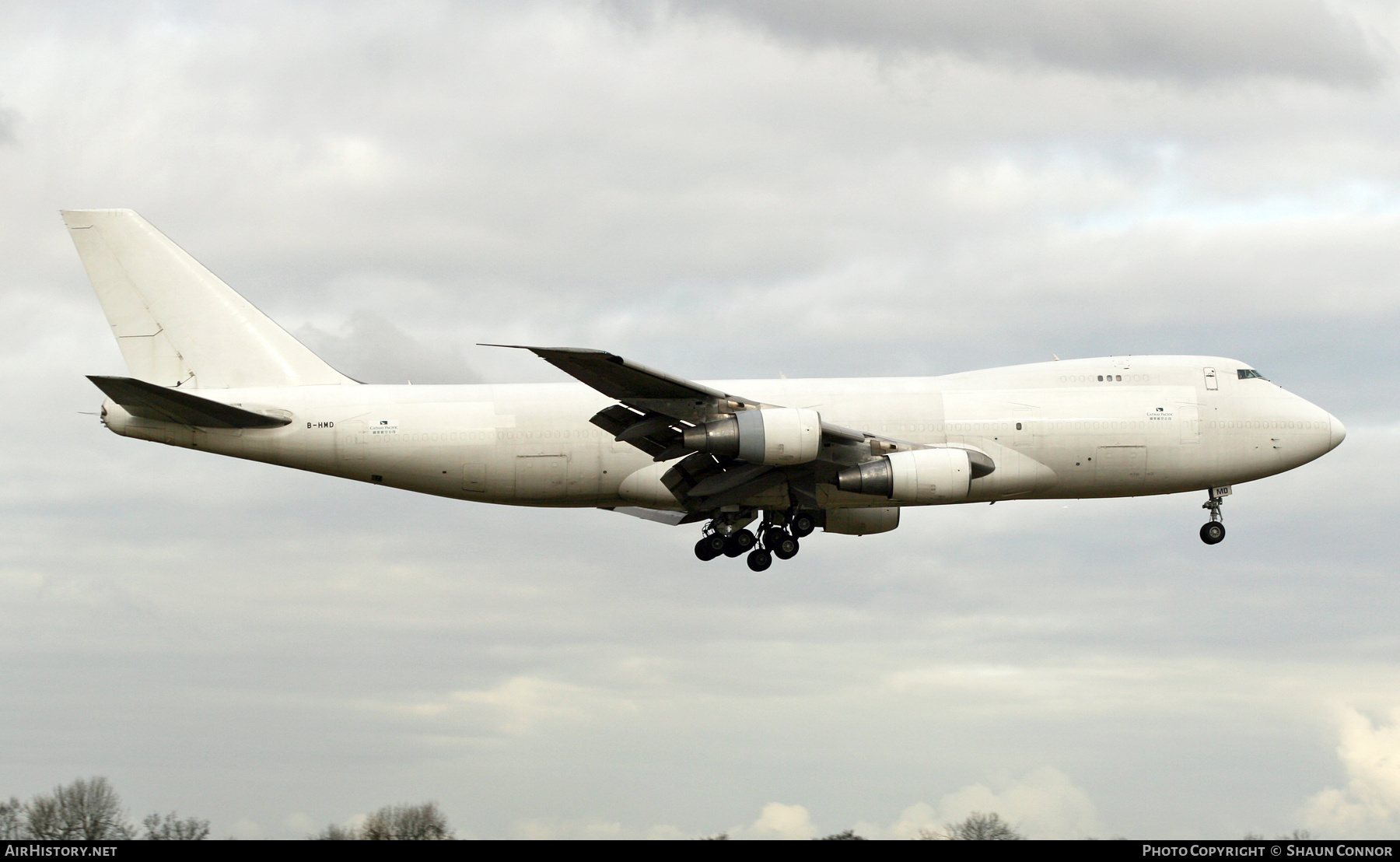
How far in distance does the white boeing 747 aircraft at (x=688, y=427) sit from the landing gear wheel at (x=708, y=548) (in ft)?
0.20

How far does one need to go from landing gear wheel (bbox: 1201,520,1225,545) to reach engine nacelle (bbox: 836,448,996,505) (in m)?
9.99

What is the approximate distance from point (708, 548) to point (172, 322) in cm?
1718

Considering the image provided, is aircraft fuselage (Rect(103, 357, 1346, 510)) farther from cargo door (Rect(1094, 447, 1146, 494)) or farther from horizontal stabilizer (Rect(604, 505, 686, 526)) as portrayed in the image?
horizontal stabilizer (Rect(604, 505, 686, 526))

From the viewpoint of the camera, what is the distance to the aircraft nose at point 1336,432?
4409cm

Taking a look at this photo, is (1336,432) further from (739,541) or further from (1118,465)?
(739,541)

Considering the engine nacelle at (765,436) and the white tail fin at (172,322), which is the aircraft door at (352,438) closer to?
the white tail fin at (172,322)

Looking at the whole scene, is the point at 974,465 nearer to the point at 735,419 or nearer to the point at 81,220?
the point at 735,419

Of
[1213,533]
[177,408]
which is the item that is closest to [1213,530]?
[1213,533]

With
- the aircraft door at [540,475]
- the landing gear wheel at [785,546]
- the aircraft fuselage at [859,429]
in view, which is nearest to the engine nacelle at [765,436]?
the aircraft fuselage at [859,429]

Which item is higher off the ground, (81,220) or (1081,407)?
(81,220)

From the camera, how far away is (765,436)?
120ft
